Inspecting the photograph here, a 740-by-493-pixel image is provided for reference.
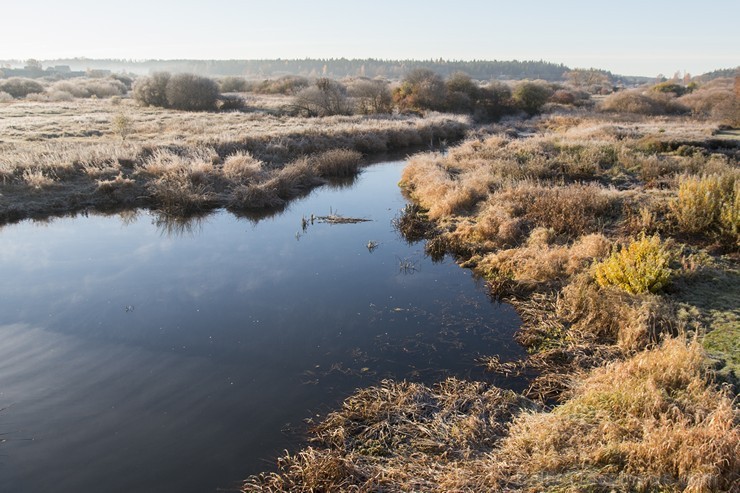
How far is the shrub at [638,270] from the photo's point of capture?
8414 millimetres

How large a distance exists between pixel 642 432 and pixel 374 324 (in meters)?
5.05

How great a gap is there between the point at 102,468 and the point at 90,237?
34.9ft

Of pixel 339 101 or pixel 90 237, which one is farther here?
pixel 339 101

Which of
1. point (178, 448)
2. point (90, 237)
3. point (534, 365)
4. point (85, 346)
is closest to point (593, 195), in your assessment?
point (534, 365)

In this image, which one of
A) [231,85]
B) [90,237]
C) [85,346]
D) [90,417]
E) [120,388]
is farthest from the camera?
[231,85]

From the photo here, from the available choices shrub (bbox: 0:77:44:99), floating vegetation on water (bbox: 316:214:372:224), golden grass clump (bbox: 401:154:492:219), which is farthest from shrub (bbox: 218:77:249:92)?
floating vegetation on water (bbox: 316:214:372:224)

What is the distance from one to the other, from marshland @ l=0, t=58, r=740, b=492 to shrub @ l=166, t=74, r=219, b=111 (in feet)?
83.4

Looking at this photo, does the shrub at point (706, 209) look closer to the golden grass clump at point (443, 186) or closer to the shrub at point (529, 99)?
the golden grass clump at point (443, 186)

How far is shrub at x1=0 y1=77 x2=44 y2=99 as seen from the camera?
193 ft

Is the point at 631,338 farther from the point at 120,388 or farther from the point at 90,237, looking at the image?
the point at 90,237

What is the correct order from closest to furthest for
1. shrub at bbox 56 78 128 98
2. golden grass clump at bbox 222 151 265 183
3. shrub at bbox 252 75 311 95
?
golden grass clump at bbox 222 151 265 183 < shrub at bbox 56 78 128 98 < shrub at bbox 252 75 311 95

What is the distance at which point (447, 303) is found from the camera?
10047mm

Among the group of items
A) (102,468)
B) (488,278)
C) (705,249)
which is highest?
(705,249)

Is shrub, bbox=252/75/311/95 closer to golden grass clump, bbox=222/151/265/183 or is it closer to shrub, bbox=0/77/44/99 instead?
shrub, bbox=0/77/44/99
